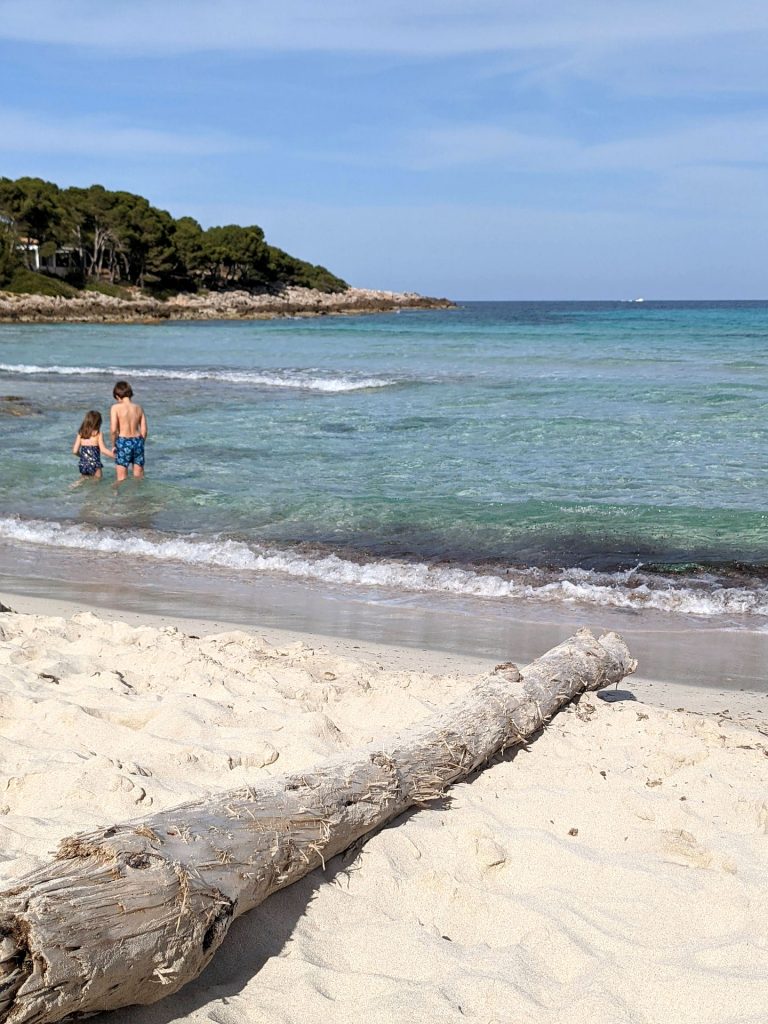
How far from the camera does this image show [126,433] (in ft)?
39.5

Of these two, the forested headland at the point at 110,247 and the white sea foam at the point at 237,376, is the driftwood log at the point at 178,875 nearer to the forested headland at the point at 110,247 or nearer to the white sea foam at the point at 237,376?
the white sea foam at the point at 237,376

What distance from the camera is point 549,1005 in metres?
2.66

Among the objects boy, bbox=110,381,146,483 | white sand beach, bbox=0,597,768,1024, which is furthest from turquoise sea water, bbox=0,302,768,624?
white sand beach, bbox=0,597,768,1024

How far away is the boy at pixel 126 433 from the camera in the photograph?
39.3 feet

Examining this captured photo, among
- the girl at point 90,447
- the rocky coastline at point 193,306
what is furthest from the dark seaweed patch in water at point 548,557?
the rocky coastline at point 193,306

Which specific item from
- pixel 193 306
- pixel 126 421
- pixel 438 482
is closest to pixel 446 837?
pixel 438 482

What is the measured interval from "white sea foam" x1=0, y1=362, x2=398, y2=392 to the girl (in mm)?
11071

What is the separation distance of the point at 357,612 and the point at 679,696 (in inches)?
104

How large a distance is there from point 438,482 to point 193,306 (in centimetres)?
6575

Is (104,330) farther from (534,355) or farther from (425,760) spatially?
(425,760)

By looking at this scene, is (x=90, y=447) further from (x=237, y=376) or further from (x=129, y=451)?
(x=237, y=376)

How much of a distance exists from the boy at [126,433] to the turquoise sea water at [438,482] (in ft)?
1.33

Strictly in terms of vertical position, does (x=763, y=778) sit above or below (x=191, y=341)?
below

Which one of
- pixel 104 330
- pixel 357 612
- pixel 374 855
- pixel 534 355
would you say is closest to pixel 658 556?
pixel 357 612
